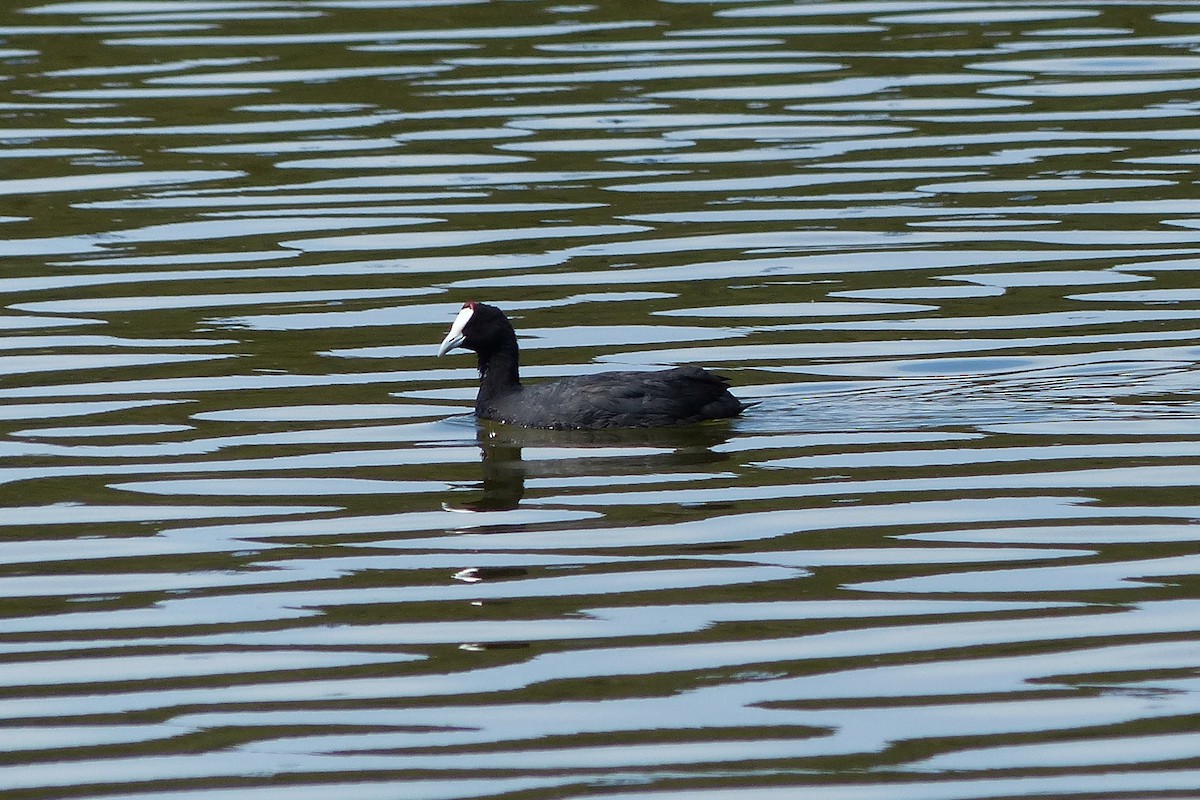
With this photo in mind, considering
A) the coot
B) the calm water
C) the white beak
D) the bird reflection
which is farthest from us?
the white beak

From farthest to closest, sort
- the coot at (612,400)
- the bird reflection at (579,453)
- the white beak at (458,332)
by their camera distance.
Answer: the white beak at (458,332) → the coot at (612,400) → the bird reflection at (579,453)

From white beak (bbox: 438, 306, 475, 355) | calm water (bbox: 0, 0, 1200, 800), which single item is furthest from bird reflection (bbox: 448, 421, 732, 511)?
white beak (bbox: 438, 306, 475, 355)

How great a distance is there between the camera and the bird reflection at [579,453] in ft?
31.8

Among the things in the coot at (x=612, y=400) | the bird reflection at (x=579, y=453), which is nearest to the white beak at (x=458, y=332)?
the coot at (x=612, y=400)

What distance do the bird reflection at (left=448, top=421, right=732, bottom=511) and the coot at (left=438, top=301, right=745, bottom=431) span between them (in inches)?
2.3

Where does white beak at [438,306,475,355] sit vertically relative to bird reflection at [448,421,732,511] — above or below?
above

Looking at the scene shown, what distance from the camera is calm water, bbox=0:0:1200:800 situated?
6.45 meters

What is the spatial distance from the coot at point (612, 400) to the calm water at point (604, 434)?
0.48ft

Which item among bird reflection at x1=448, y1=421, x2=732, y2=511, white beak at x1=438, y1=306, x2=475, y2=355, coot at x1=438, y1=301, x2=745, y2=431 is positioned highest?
white beak at x1=438, y1=306, x2=475, y2=355

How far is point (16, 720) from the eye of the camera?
6586mm

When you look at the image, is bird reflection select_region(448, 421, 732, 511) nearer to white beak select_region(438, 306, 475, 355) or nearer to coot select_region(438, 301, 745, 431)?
coot select_region(438, 301, 745, 431)

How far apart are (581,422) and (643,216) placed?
456 centimetres

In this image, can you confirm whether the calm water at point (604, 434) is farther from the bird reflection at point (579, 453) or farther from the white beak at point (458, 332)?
the white beak at point (458, 332)

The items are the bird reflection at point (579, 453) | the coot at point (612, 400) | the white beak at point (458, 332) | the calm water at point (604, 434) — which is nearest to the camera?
the calm water at point (604, 434)
